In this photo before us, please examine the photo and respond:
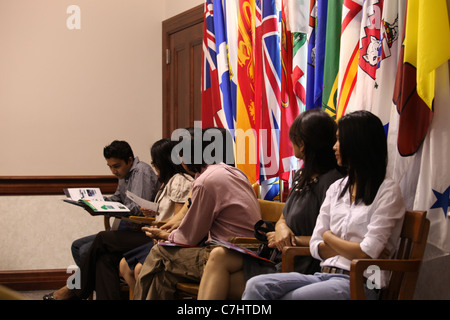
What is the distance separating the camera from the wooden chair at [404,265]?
1981mm

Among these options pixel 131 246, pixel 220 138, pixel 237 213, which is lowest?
pixel 131 246

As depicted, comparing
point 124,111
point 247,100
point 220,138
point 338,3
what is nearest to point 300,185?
point 220,138

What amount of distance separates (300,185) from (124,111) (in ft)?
9.83

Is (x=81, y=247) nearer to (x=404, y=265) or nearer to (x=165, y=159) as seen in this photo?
(x=165, y=159)

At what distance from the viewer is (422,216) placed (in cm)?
206

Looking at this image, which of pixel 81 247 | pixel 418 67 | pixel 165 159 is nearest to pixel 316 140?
pixel 418 67

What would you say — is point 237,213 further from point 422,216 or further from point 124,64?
point 124,64

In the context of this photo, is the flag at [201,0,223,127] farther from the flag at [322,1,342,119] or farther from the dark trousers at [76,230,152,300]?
the flag at [322,1,342,119]

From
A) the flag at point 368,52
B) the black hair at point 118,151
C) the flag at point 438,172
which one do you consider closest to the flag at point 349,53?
the flag at point 368,52

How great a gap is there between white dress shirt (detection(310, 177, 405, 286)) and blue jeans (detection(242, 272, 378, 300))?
8cm

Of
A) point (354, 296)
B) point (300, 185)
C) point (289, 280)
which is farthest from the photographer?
point (300, 185)

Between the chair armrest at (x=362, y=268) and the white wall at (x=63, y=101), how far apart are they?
11.4 feet

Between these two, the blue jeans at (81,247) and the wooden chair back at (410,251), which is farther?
the blue jeans at (81,247)

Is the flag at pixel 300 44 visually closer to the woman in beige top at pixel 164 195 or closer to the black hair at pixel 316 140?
the black hair at pixel 316 140
